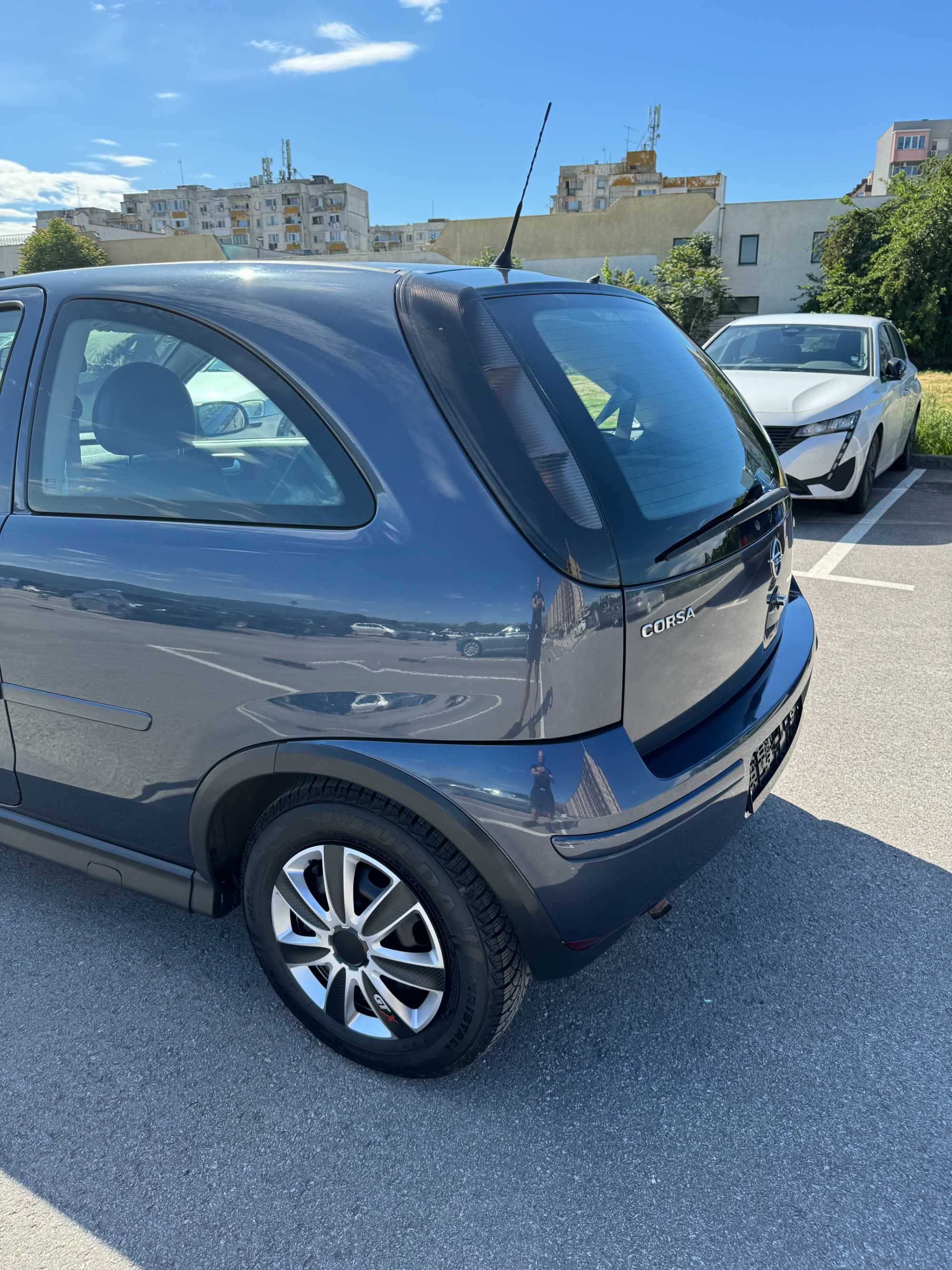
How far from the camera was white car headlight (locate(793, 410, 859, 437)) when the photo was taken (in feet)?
24.0

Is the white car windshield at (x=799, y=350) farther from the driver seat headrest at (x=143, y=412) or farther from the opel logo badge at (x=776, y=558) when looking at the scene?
the driver seat headrest at (x=143, y=412)

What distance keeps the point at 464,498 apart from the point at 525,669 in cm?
34

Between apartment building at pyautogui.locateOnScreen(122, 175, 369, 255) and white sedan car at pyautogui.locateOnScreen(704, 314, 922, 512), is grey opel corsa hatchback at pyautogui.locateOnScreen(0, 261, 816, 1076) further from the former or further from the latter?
apartment building at pyautogui.locateOnScreen(122, 175, 369, 255)

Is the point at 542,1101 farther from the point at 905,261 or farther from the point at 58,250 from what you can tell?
the point at 58,250

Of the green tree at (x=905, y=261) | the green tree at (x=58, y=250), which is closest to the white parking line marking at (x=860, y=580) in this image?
the green tree at (x=905, y=261)

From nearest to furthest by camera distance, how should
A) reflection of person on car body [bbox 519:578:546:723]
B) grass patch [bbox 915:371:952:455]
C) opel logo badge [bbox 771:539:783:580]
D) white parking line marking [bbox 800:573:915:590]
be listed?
reflection of person on car body [bbox 519:578:546:723] < opel logo badge [bbox 771:539:783:580] < white parking line marking [bbox 800:573:915:590] < grass patch [bbox 915:371:952:455]

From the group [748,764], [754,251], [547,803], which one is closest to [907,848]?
[748,764]

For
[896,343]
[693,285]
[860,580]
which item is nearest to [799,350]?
[896,343]

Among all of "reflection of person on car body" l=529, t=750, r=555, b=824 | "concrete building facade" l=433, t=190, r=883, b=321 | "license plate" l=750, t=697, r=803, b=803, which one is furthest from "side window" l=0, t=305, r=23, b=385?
"concrete building facade" l=433, t=190, r=883, b=321

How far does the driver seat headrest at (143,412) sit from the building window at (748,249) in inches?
2229

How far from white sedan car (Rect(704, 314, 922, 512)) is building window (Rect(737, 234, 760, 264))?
4776cm

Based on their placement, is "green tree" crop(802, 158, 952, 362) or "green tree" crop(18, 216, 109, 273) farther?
"green tree" crop(18, 216, 109, 273)

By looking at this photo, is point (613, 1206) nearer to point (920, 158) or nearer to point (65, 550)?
point (65, 550)

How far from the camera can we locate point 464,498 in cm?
176
